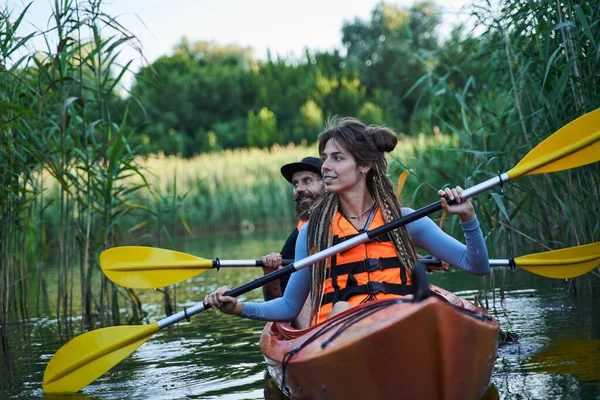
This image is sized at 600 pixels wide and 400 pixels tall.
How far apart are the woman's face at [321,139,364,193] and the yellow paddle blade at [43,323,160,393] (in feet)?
4.46

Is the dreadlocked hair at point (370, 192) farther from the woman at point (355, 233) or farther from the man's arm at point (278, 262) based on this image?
the man's arm at point (278, 262)

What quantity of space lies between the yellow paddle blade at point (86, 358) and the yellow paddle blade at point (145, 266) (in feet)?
1.11

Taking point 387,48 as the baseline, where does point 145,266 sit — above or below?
below

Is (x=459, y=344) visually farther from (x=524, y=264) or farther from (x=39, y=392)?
(x=39, y=392)

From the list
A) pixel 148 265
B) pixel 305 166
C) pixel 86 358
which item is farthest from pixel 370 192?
pixel 86 358

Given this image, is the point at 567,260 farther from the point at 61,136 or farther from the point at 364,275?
the point at 61,136

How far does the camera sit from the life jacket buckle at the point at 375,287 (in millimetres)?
3287

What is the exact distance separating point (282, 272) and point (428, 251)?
67 cm

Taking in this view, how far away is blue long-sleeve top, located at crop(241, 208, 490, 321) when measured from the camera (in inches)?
131

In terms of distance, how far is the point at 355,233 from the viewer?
3.54 meters

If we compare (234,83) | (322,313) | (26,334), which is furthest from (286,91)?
(322,313)

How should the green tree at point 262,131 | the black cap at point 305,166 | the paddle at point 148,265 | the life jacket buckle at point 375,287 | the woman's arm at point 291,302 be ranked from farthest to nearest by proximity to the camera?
the green tree at point 262,131
the black cap at point 305,166
the paddle at point 148,265
the woman's arm at point 291,302
the life jacket buckle at point 375,287

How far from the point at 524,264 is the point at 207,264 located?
1.62 m

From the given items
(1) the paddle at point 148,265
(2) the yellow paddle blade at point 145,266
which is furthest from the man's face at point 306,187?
(2) the yellow paddle blade at point 145,266
